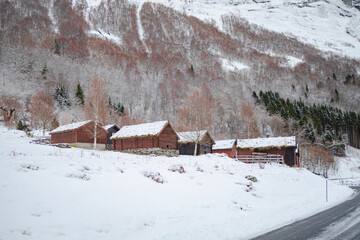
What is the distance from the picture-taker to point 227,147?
46.0 metres

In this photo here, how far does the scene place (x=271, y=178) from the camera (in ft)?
59.3

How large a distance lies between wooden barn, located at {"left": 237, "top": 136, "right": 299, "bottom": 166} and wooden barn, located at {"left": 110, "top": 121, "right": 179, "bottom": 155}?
40.6 ft

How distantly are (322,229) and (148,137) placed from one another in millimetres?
28162

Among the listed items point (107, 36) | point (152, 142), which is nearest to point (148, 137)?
point (152, 142)

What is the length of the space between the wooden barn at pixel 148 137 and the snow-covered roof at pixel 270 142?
15.0 m

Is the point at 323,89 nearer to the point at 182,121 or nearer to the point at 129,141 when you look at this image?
the point at 182,121

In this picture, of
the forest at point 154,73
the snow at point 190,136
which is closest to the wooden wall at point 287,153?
the forest at point 154,73

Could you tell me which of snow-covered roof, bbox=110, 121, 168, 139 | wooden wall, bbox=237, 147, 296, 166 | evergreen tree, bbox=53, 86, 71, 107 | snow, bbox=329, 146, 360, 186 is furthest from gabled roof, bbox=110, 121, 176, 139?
evergreen tree, bbox=53, 86, 71, 107

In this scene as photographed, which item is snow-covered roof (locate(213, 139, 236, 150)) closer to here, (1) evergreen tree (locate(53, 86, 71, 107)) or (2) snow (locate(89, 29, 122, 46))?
(1) evergreen tree (locate(53, 86, 71, 107))

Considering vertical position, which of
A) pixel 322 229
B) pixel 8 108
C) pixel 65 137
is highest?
pixel 8 108

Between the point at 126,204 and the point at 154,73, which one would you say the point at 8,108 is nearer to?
the point at 126,204

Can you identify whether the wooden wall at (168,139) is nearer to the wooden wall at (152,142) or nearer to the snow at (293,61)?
the wooden wall at (152,142)

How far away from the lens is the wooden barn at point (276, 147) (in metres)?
39.3

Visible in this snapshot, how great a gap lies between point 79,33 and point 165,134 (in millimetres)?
141348
